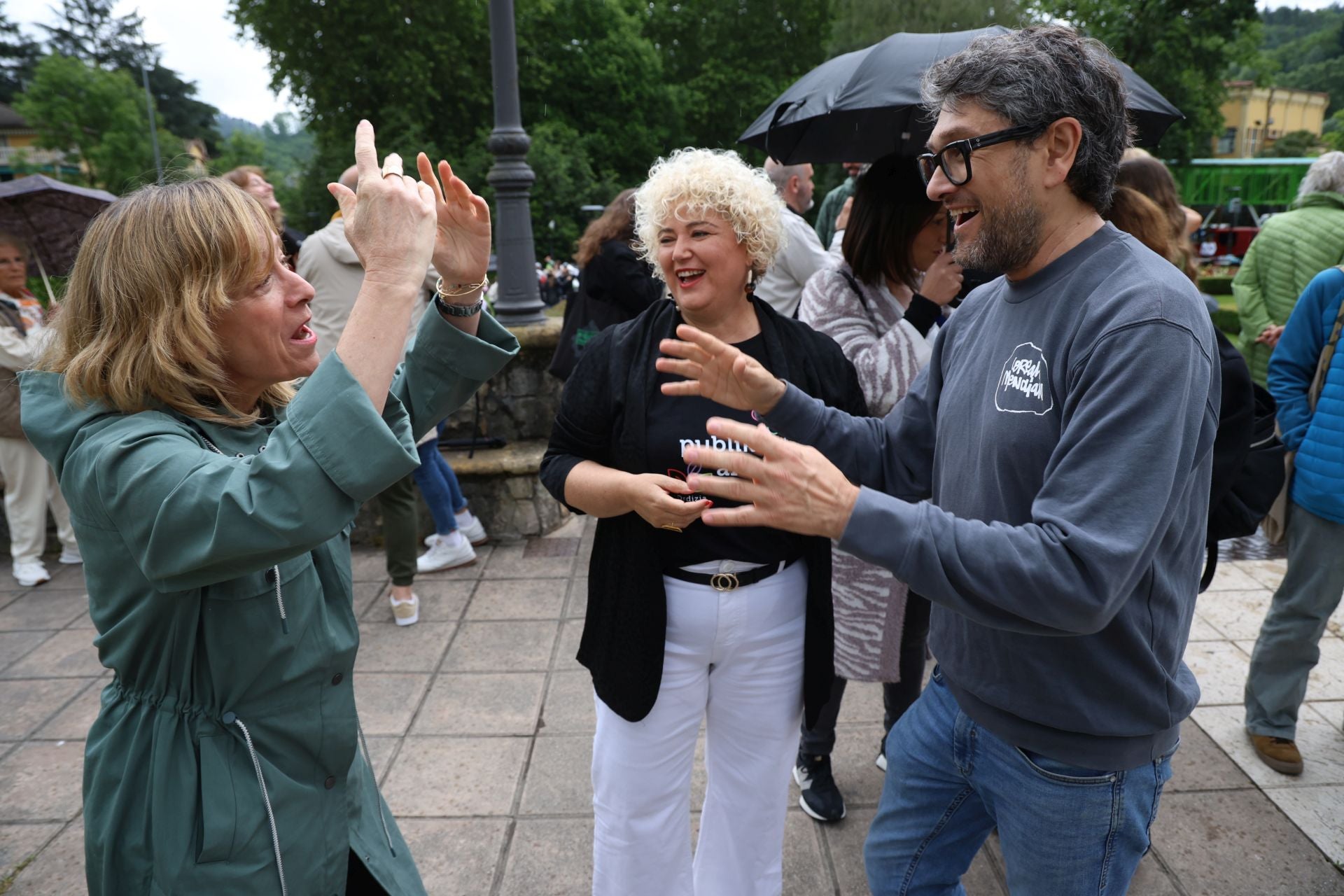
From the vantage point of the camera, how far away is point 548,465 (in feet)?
7.83

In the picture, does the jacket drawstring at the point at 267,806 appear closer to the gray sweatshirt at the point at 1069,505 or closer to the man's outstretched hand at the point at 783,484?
the man's outstretched hand at the point at 783,484

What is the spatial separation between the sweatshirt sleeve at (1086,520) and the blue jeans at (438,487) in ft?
13.1

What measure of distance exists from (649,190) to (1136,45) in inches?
1052

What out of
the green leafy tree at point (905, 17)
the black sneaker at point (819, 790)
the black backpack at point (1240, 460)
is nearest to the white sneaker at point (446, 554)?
the black sneaker at point (819, 790)

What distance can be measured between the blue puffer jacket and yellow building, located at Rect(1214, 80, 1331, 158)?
3134 inches

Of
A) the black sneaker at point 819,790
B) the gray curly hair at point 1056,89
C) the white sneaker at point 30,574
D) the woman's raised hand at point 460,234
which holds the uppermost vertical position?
the gray curly hair at point 1056,89

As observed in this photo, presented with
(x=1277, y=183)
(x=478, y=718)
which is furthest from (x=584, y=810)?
(x=1277, y=183)

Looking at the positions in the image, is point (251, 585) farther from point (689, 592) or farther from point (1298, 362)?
point (1298, 362)

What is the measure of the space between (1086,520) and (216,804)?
1.48 metres

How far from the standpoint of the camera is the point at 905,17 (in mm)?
30656

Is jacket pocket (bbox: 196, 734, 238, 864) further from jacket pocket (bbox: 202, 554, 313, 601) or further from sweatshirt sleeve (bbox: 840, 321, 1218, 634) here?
sweatshirt sleeve (bbox: 840, 321, 1218, 634)

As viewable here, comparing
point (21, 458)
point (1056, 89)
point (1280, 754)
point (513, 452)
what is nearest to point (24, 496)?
point (21, 458)

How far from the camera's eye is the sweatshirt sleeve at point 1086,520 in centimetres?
134

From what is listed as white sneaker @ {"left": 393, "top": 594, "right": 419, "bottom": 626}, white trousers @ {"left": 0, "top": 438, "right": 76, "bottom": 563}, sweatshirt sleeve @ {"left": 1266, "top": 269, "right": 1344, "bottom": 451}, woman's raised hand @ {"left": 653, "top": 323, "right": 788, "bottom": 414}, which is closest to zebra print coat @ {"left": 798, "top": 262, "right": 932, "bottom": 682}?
woman's raised hand @ {"left": 653, "top": 323, "right": 788, "bottom": 414}
